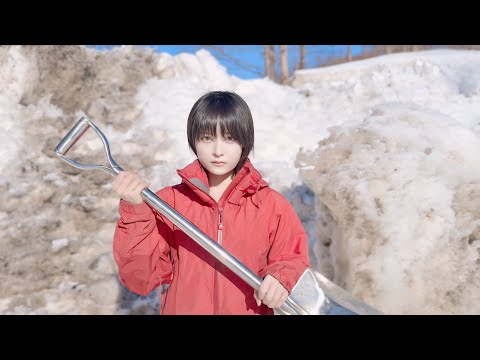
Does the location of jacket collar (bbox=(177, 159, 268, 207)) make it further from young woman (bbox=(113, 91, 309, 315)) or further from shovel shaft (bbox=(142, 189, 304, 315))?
shovel shaft (bbox=(142, 189, 304, 315))

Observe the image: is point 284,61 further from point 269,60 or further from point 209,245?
point 209,245

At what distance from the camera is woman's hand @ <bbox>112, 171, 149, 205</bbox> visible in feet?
4.16

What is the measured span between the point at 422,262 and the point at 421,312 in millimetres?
274

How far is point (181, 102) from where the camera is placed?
18.3ft

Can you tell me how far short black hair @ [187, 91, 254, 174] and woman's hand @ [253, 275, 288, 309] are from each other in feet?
1.59

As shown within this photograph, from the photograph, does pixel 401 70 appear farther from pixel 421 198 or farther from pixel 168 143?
pixel 421 198

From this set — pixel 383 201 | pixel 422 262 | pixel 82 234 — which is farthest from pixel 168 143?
pixel 422 262

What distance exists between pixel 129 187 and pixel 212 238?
1.10ft

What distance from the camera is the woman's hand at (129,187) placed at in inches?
49.9

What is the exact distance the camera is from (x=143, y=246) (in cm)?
132

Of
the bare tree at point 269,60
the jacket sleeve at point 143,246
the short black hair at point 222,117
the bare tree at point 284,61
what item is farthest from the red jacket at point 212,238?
the bare tree at point 269,60

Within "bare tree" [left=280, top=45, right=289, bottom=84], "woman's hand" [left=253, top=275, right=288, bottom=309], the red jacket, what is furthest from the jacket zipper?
"bare tree" [left=280, top=45, right=289, bottom=84]

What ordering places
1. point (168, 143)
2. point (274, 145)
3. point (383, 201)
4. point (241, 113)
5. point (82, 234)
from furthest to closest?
point (274, 145), point (168, 143), point (82, 234), point (383, 201), point (241, 113)

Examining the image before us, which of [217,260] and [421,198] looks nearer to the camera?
[217,260]
